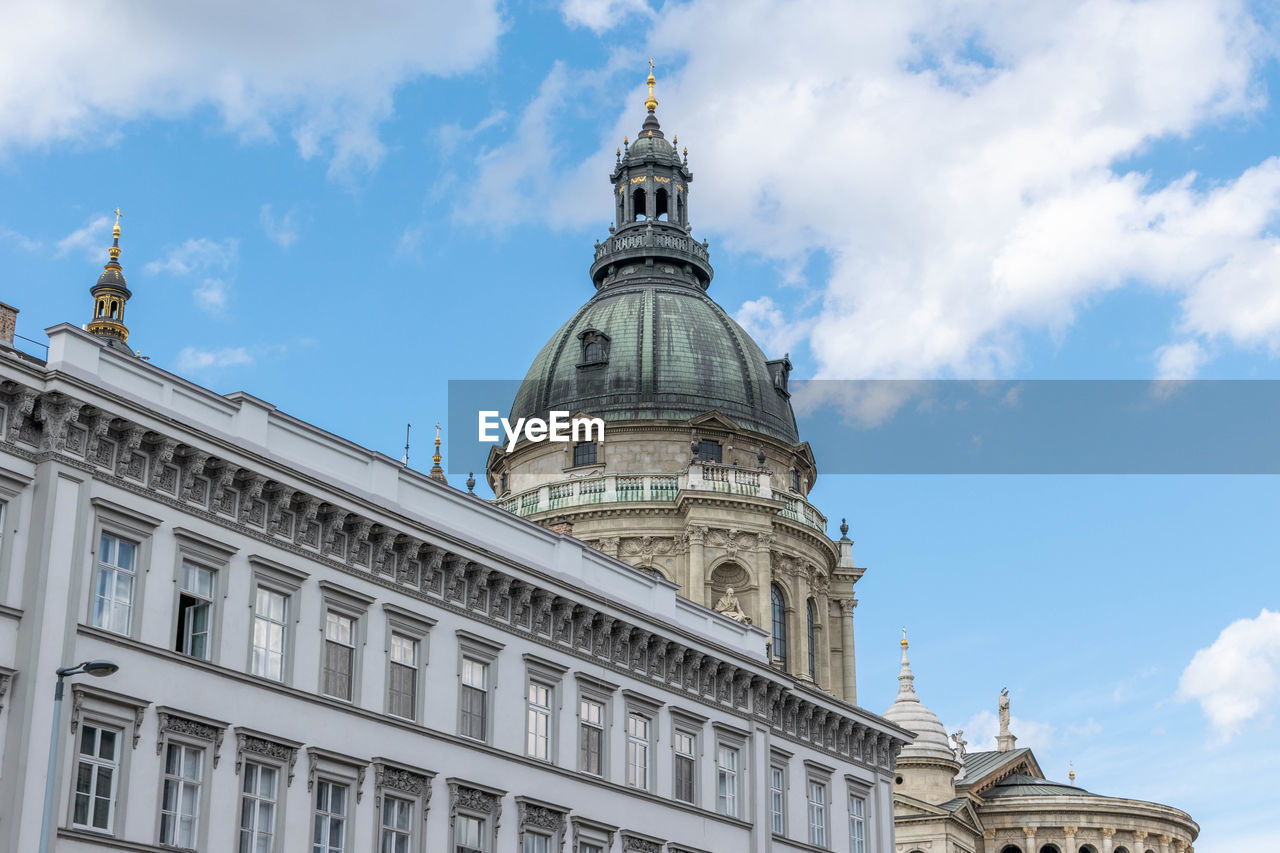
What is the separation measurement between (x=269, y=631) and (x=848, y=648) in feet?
181

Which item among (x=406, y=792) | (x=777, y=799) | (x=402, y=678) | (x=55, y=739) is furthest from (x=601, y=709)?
(x=55, y=739)

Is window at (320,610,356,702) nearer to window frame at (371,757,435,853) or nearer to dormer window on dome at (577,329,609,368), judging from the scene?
window frame at (371,757,435,853)

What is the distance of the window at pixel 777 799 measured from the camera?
52438 mm

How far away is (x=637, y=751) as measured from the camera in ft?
157

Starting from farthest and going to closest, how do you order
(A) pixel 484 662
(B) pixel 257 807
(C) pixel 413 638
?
(A) pixel 484 662 < (C) pixel 413 638 < (B) pixel 257 807

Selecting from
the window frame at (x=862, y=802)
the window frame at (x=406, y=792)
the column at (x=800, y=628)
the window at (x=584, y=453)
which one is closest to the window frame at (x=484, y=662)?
the window frame at (x=406, y=792)

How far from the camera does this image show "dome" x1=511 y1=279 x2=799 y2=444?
8988cm

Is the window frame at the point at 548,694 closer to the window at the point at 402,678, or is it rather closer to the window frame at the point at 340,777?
the window at the point at 402,678

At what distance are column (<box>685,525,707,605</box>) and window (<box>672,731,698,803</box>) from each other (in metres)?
32.1

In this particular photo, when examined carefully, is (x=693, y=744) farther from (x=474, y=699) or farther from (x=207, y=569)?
(x=207, y=569)

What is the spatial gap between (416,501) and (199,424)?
22.1 feet

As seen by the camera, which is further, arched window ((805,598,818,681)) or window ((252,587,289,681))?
arched window ((805,598,818,681))

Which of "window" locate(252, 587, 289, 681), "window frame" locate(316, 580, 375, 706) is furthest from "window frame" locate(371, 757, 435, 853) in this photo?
"window" locate(252, 587, 289, 681)

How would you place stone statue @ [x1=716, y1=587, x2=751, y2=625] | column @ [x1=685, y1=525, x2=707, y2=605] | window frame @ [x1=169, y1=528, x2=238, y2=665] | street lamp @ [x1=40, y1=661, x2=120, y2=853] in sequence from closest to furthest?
street lamp @ [x1=40, y1=661, x2=120, y2=853]
window frame @ [x1=169, y1=528, x2=238, y2=665]
stone statue @ [x1=716, y1=587, x2=751, y2=625]
column @ [x1=685, y1=525, x2=707, y2=605]
